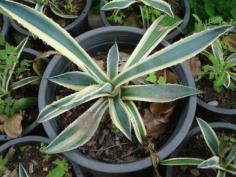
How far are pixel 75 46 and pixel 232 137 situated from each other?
0.63 meters

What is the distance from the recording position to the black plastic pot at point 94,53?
1194 millimetres

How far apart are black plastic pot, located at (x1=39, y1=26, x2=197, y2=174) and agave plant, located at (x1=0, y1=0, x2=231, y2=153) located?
8 cm

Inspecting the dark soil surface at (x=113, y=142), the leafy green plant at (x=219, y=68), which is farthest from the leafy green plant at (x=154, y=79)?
the leafy green plant at (x=219, y=68)

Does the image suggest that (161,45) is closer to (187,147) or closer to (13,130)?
(187,147)

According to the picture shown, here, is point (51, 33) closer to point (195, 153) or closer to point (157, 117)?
point (157, 117)

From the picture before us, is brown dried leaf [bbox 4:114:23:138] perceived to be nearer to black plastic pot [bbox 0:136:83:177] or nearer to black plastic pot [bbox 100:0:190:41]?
black plastic pot [bbox 0:136:83:177]

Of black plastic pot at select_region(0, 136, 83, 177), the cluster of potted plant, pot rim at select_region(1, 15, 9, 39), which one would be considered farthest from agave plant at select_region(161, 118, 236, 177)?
pot rim at select_region(1, 15, 9, 39)

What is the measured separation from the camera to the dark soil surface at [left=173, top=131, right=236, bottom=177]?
136 cm

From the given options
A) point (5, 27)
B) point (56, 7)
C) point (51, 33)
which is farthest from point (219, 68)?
point (5, 27)

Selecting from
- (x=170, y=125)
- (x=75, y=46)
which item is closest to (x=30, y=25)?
(x=75, y=46)

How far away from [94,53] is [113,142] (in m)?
0.33

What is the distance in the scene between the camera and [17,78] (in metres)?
1.50

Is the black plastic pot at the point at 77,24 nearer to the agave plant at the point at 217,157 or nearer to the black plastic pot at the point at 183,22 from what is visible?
the black plastic pot at the point at 183,22

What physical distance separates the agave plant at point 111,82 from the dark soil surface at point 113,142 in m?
0.13
